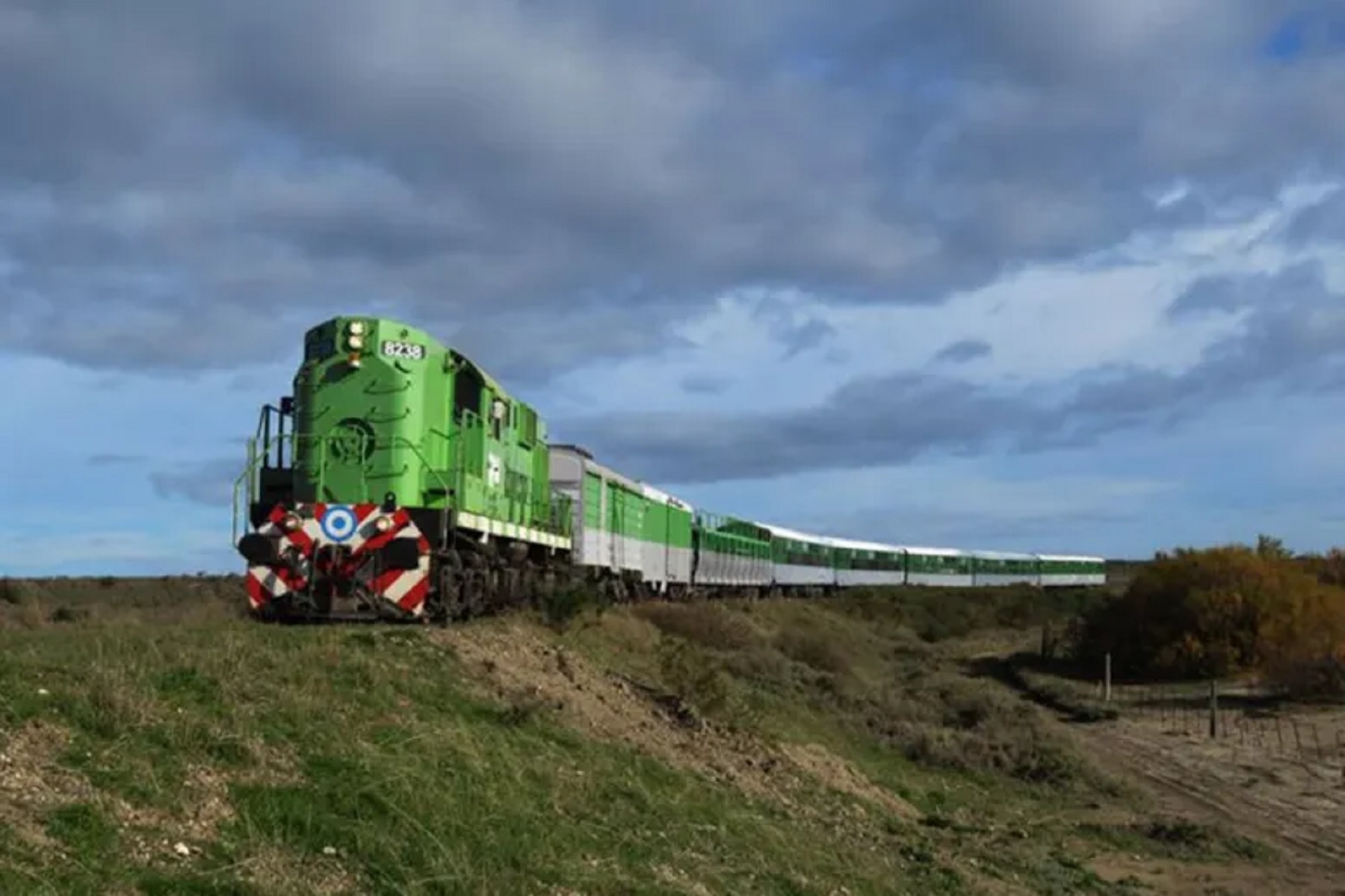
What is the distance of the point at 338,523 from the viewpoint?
1736 centimetres

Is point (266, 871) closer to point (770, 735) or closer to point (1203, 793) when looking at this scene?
point (770, 735)

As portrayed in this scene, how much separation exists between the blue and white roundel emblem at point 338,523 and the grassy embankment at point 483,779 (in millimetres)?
2153

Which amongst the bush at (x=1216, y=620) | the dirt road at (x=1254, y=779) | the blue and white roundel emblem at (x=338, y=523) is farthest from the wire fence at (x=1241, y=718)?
the blue and white roundel emblem at (x=338, y=523)

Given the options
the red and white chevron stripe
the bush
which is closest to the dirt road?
the bush

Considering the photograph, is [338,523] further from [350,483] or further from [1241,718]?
[1241,718]

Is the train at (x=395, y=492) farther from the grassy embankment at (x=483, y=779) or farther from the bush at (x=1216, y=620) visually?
the bush at (x=1216, y=620)

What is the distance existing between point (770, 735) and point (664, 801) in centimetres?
591

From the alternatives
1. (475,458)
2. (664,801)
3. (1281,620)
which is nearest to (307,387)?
(475,458)

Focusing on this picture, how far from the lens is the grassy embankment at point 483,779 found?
7.51m

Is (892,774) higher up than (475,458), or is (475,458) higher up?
(475,458)

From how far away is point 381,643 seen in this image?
13.5 m

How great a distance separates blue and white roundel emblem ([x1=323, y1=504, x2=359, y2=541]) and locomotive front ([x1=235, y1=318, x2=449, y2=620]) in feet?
0.04

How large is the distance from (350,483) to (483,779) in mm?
9341

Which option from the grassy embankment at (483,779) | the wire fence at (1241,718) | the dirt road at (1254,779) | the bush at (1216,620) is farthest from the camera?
the bush at (1216,620)
